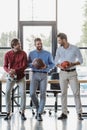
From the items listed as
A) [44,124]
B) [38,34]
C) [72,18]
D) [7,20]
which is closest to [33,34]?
[38,34]

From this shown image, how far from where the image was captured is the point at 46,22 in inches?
360

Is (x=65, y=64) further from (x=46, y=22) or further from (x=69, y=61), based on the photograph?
(x=46, y=22)

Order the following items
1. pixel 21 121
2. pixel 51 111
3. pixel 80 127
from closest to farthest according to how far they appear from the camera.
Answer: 1. pixel 80 127
2. pixel 21 121
3. pixel 51 111

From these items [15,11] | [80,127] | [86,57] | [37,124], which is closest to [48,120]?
[37,124]

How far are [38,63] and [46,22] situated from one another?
281 centimetres

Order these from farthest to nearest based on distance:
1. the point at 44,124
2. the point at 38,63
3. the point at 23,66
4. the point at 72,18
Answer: the point at 72,18 < the point at 23,66 < the point at 38,63 < the point at 44,124

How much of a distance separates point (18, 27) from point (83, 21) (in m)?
1.67

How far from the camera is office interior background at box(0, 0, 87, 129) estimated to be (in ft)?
29.9

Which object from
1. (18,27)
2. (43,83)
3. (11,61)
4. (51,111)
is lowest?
(51,111)

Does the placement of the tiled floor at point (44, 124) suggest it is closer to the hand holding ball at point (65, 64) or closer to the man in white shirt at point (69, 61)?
the man in white shirt at point (69, 61)

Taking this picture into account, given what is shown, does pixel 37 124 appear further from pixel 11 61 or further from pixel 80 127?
pixel 11 61

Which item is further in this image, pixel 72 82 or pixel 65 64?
pixel 72 82

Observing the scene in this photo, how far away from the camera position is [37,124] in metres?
6.32

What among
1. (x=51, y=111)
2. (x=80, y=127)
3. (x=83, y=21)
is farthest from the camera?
(x=83, y=21)
